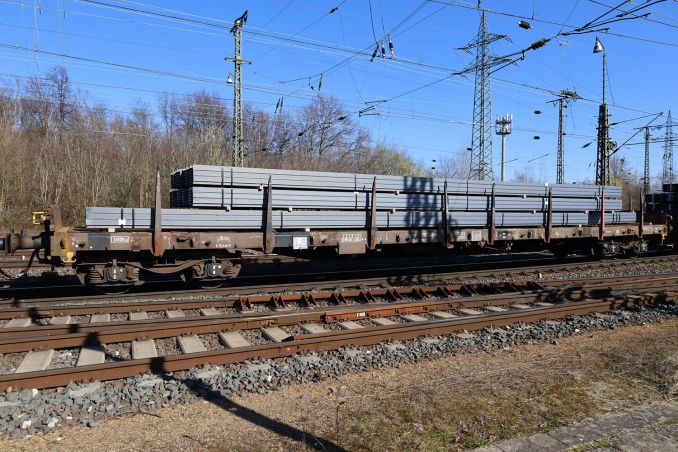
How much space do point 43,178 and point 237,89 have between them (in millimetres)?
12457

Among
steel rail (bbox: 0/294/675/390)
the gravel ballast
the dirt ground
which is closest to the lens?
the dirt ground

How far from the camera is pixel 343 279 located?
1259 cm

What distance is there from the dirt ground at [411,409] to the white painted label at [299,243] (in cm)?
494

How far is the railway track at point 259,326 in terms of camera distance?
233 inches

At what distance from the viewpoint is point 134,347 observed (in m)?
6.69

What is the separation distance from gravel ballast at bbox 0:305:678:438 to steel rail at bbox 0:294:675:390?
122mm

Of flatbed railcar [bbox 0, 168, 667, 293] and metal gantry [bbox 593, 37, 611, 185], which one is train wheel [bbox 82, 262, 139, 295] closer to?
flatbed railcar [bbox 0, 168, 667, 293]

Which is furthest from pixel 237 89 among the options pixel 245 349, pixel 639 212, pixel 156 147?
pixel 245 349

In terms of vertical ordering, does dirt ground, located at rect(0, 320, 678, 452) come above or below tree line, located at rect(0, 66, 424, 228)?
below

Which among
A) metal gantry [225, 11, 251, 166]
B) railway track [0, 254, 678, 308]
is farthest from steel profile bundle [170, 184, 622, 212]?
metal gantry [225, 11, 251, 166]

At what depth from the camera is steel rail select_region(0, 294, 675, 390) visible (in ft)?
17.3

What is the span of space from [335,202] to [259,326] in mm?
4377

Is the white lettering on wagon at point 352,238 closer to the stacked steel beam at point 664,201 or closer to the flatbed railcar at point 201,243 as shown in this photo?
the flatbed railcar at point 201,243

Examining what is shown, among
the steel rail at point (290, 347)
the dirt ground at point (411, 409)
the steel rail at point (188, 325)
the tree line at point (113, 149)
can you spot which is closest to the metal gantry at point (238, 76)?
the tree line at point (113, 149)
